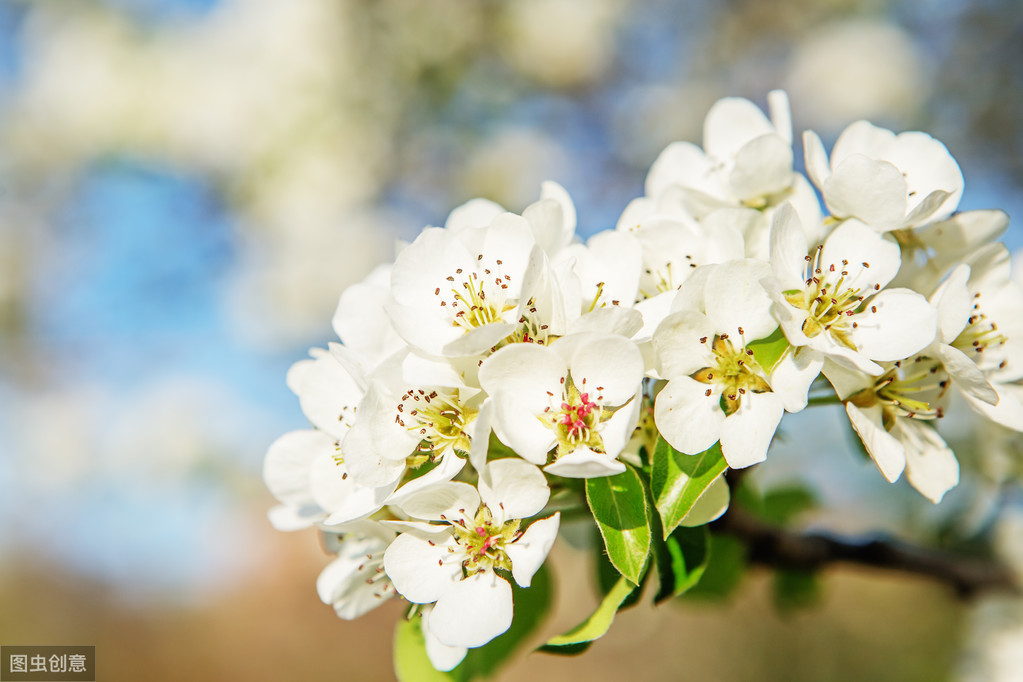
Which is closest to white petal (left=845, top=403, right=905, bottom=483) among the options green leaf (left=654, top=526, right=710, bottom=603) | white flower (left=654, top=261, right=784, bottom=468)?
white flower (left=654, top=261, right=784, bottom=468)

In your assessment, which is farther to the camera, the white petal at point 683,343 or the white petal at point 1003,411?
the white petal at point 1003,411

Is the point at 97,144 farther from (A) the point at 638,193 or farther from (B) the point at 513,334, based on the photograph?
(B) the point at 513,334

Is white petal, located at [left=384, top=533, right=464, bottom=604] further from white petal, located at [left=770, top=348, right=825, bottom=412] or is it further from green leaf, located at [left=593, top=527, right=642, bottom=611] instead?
white petal, located at [left=770, top=348, right=825, bottom=412]

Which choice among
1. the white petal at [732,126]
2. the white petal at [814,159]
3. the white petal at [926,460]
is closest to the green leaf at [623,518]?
the white petal at [926,460]

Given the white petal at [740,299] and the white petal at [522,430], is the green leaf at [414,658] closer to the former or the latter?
the white petal at [522,430]

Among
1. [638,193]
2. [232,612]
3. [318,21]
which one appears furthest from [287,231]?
[232,612]

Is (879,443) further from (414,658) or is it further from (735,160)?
(414,658)
